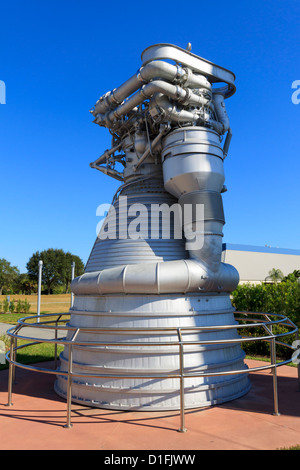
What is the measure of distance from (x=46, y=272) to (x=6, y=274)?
13.6m

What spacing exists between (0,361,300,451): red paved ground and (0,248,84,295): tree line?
2222 inches

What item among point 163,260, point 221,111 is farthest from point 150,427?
point 221,111

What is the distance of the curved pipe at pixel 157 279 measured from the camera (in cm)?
796

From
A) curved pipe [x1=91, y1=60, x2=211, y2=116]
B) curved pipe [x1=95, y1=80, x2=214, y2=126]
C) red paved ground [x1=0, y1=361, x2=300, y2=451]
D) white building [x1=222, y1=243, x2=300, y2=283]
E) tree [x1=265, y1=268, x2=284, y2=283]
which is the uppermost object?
curved pipe [x1=91, y1=60, x2=211, y2=116]

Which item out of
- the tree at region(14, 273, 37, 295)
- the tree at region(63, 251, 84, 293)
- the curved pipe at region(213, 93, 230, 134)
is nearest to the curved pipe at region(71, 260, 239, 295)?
the curved pipe at region(213, 93, 230, 134)

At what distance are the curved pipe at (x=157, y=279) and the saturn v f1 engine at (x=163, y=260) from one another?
24mm

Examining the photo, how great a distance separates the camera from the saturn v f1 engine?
7734mm

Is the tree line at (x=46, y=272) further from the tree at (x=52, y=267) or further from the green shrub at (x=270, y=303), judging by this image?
the green shrub at (x=270, y=303)

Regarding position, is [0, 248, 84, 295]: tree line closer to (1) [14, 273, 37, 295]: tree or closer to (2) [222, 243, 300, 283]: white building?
(1) [14, 273, 37, 295]: tree

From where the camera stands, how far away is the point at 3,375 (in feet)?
37.0

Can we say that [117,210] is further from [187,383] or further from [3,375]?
[3,375]

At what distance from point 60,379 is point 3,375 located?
3419mm

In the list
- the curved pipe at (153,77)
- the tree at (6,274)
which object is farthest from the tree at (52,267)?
the curved pipe at (153,77)
